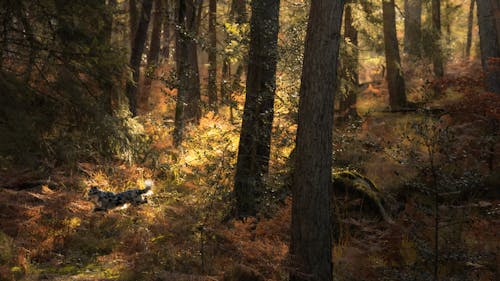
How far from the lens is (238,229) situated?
7547 millimetres

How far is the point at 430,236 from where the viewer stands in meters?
7.22

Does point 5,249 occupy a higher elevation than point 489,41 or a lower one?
lower

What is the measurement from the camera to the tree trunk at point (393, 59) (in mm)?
14977

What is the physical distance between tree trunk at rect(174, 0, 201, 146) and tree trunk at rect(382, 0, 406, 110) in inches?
246

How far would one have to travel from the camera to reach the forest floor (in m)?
6.50

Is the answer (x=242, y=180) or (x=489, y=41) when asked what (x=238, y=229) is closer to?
(x=242, y=180)

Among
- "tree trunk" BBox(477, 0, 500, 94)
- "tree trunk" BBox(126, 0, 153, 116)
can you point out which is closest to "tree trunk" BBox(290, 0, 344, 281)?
"tree trunk" BBox(477, 0, 500, 94)

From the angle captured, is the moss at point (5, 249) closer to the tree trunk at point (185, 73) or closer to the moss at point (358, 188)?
the tree trunk at point (185, 73)

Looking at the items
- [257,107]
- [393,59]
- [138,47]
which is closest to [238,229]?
[257,107]

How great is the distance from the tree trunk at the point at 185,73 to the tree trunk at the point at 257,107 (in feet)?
3.59

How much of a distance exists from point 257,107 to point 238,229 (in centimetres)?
219

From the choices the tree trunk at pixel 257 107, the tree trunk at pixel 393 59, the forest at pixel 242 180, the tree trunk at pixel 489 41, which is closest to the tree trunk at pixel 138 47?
the forest at pixel 242 180

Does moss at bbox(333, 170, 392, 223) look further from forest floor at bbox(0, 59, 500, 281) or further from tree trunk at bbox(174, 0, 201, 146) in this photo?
tree trunk at bbox(174, 0, 201, 146)

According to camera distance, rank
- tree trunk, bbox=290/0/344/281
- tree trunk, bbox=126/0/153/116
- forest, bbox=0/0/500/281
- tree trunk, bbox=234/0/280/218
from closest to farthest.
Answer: tree trunk, bbox=290/0/344/281 → forest, bbox=0/0/500/281 → tree trunk, bbox=234/0/280/218 → tree trunk, bbox=126/0/153/116
